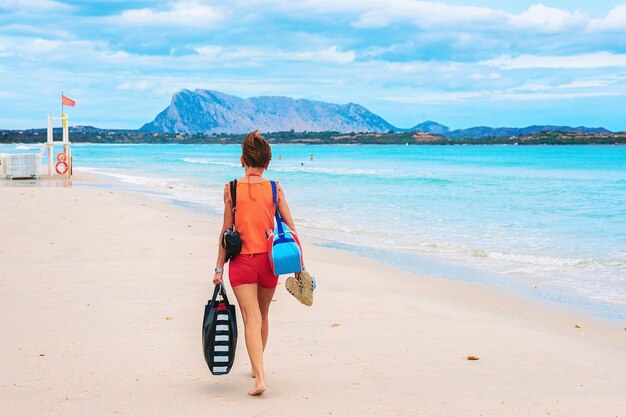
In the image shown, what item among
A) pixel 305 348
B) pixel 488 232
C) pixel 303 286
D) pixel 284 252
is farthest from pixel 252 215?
pixel 488 232

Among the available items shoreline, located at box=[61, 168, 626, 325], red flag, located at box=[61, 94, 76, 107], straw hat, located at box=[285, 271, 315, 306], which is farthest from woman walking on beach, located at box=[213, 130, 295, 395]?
red flag, located at box=[61, 94, 76, 107]

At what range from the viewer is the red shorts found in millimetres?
4547

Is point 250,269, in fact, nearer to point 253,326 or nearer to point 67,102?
point 253,326

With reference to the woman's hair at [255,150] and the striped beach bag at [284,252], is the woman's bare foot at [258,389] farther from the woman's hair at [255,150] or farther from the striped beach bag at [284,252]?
the woman's hair at [255,150]

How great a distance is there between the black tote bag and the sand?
0.21m

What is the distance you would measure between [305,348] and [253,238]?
1573mm

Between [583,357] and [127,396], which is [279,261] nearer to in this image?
[127,396]

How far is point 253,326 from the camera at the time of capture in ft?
15.2

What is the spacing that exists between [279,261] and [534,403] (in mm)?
1837

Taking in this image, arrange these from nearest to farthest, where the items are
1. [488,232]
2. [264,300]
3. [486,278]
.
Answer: [264,300], [486,278], [488,232]

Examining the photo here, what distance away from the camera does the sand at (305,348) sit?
4539 mm

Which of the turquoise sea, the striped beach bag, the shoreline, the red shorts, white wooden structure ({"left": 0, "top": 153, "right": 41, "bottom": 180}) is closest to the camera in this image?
the striped beach bag

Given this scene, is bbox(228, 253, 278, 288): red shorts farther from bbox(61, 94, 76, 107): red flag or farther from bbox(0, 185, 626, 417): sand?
bbox(61, 94, 76, 107): red flag

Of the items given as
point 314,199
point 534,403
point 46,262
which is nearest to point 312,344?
point 534,403
